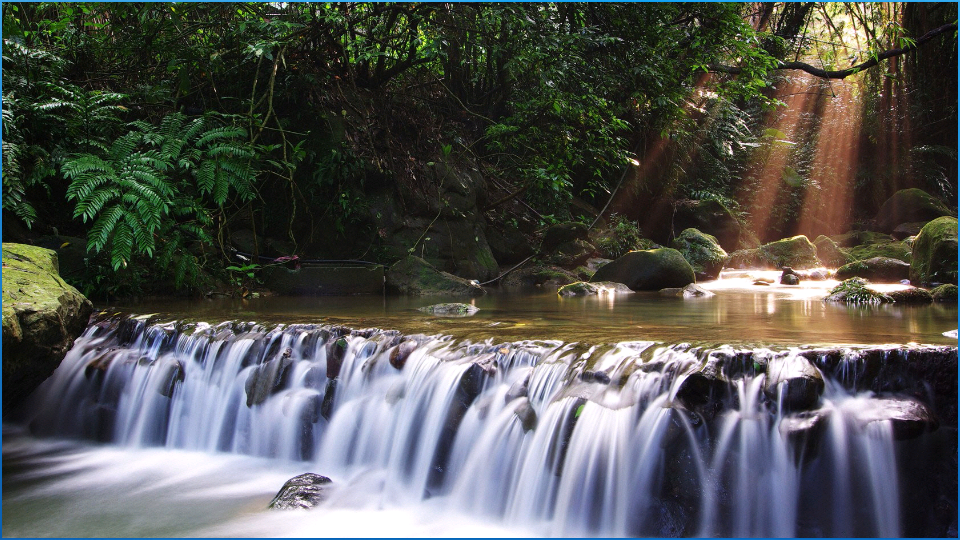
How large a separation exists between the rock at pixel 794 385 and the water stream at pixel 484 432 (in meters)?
0.01

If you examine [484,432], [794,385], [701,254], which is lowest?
[484,432]


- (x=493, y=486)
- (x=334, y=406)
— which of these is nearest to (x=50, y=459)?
(x=334, y=406)

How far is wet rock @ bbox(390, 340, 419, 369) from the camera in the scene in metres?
4.49

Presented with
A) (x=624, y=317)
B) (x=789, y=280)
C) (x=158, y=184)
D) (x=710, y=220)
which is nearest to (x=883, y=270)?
(x=789, y=280)

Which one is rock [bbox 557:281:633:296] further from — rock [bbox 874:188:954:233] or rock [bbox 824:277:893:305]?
rock [bbox 874:188:954:233]

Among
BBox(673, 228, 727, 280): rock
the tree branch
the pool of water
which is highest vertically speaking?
the tree branch

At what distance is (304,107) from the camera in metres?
9.27

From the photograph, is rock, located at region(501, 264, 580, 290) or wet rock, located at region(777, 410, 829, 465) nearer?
wet rock, located at region(777, 410, 829, 465)

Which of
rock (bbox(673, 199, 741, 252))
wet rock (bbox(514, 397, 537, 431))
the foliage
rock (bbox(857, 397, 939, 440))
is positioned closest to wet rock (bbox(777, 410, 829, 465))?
rock (bbox(857, 397, 939, 440))

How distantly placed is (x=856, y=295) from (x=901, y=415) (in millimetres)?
4733

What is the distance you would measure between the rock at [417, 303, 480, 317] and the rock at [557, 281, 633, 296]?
2.60m

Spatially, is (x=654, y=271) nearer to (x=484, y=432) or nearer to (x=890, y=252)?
(x=890, y=252)

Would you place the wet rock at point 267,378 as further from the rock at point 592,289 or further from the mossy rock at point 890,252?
the mossy rock at point 890,252

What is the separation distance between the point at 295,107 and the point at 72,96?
2937 millimetres
